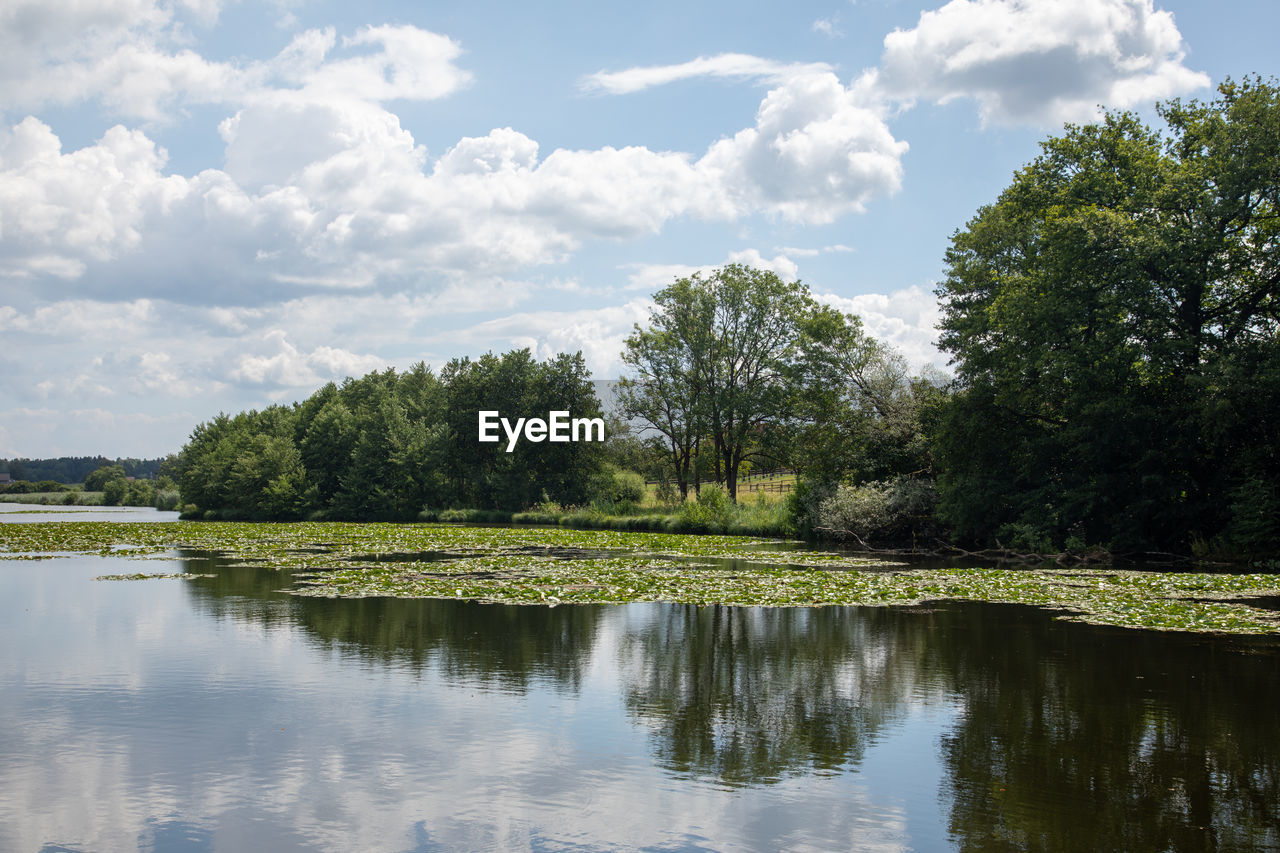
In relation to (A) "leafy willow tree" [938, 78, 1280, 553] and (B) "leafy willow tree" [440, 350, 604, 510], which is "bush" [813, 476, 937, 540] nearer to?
(A) "leafy willow tree" [938, 78, 1280, 553]

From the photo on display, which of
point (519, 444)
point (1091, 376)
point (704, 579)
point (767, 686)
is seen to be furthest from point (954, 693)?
point (519, 444)

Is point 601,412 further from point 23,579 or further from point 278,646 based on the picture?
point 278,646

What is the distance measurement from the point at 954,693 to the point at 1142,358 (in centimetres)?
2093

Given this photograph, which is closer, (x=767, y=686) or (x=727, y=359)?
(x=767, y=686)

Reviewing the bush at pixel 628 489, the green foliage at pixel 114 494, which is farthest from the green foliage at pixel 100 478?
the bush at pixel 628 489

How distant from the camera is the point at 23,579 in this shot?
74.6 ft

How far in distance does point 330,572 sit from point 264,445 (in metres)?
54.3

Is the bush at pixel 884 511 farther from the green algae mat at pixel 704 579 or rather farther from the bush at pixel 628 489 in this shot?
the bush at pixel 628 489

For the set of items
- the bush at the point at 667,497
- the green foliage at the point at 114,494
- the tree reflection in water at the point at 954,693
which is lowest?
the green foliage at the point at 114,494

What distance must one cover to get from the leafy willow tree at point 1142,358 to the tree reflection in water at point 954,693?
12605 mm

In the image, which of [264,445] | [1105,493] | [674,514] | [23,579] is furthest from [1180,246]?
[264,445]

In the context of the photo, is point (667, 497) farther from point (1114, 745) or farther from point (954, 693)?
point (1114, 745)

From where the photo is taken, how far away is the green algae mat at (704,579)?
17.2 meters

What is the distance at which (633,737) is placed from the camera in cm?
847
